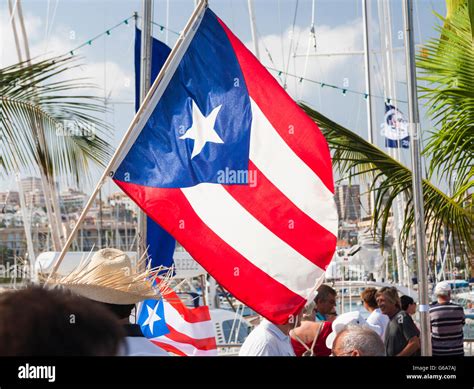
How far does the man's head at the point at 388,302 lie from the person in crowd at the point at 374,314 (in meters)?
0.15

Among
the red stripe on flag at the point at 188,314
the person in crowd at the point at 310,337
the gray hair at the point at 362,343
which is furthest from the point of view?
the red stripe on flag at the point at 188,314

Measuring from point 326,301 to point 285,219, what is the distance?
84.8 inches

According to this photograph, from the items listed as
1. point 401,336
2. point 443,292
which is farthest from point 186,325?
point 443,292

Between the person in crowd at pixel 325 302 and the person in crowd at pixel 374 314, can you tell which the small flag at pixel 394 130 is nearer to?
the person in crowd at pixel 374 314

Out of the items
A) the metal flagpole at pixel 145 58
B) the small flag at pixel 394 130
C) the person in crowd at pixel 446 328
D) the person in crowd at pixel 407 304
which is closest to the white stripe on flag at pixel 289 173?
the metal flagpole at pixel 145 58

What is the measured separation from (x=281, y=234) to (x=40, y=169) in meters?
1.54

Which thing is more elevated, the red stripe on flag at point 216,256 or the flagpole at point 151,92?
the flagpole at point 151,92

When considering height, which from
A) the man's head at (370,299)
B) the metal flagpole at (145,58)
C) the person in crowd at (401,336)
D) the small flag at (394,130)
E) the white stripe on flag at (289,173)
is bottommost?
the person in crowd at (401,336)

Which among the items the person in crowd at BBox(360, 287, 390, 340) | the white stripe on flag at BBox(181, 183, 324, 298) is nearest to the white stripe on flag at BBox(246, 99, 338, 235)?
the white stripe on flag at BBox(181, 183, 324, 298)

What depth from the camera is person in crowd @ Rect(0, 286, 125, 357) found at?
4.25ft

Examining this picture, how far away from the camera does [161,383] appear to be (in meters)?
1.57

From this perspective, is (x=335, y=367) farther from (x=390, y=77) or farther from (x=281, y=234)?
(x=390, y=77)

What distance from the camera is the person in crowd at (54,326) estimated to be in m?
1.29

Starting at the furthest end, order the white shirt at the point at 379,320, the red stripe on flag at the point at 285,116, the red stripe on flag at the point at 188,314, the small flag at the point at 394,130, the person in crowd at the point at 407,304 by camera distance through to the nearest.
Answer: the small flag at the point at 394,130 → the person in crowd at the point at 407,304 → the white shirt at the point at 379,320 → the red stripe on flag at the point at 188,314 → the red stripe on flag at the point at 285,116
